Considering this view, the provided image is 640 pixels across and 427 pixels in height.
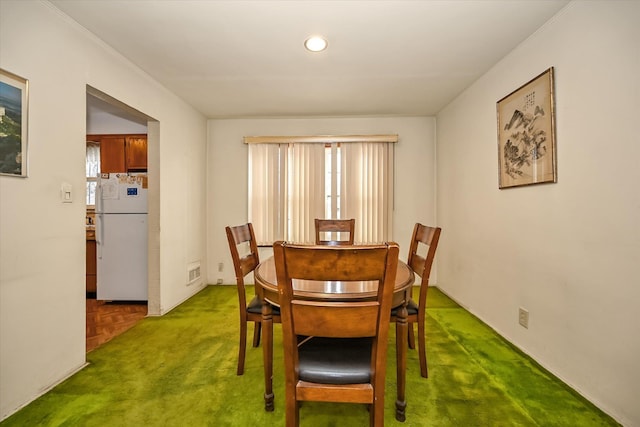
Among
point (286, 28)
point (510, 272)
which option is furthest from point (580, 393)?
point (286, 28)

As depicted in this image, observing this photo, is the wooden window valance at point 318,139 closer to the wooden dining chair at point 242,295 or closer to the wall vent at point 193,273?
the wall vent at point 193,273

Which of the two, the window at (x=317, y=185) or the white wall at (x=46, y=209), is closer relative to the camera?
the white wall at (x=46, y=209)

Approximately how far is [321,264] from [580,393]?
1945mm

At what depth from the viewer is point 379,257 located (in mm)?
943

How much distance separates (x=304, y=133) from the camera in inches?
152

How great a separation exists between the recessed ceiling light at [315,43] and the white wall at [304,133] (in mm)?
1681

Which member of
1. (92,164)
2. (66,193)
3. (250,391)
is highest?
(92,164)

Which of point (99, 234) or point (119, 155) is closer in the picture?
point (99, 234)

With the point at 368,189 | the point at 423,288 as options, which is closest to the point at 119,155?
the point at 368,189

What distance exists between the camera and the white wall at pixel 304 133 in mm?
3816

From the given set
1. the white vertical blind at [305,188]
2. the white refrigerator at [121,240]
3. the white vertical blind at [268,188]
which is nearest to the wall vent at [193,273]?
A: the white refrigerator at [121,240]

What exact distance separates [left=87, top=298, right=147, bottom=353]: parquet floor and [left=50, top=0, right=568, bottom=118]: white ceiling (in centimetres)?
251

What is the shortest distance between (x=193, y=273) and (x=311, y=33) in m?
3.05

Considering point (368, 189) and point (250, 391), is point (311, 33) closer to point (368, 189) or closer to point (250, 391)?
point (368, 189)
